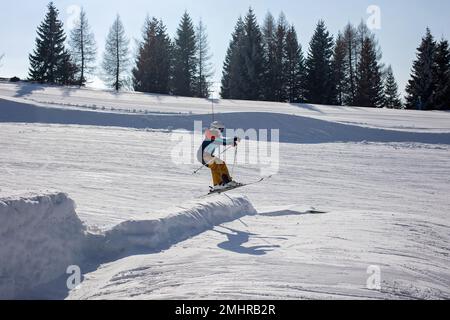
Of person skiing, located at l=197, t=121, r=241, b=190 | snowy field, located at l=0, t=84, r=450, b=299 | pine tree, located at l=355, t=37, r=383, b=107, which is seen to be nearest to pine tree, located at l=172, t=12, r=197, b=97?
pine tree, located at l=355, t=37, r=383, b=107

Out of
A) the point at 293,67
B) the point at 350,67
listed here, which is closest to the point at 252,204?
the point at 293,67

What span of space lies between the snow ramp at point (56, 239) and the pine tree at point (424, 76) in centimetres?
4379

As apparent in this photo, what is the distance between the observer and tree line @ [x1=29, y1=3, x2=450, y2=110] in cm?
4947

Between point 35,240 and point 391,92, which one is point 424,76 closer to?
point 391,92

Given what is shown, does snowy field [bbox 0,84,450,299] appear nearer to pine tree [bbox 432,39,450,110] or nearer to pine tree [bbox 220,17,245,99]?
pine tree [bbox 432,39,450,110]

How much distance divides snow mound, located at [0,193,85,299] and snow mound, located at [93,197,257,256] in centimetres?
56

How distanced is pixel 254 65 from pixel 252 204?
39401 mm

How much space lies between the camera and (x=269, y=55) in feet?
176

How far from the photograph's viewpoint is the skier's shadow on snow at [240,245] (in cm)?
670

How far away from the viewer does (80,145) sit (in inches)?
849

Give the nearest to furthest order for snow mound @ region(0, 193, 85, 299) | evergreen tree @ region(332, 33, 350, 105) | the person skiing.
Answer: snow mound @ region(0, 193, 85, 299), the person skiing, evergreen tree @ region(332, 33, 350, 105)

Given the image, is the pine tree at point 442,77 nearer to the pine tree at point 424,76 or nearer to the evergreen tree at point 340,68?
the pine tree at point 424,76

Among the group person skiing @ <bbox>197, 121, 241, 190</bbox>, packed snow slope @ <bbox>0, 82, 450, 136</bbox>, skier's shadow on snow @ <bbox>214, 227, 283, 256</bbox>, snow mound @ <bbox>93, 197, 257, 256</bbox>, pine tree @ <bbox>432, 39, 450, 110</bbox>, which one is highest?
pine tree @ <bbox>432, 39, 450, 110</bbox>
